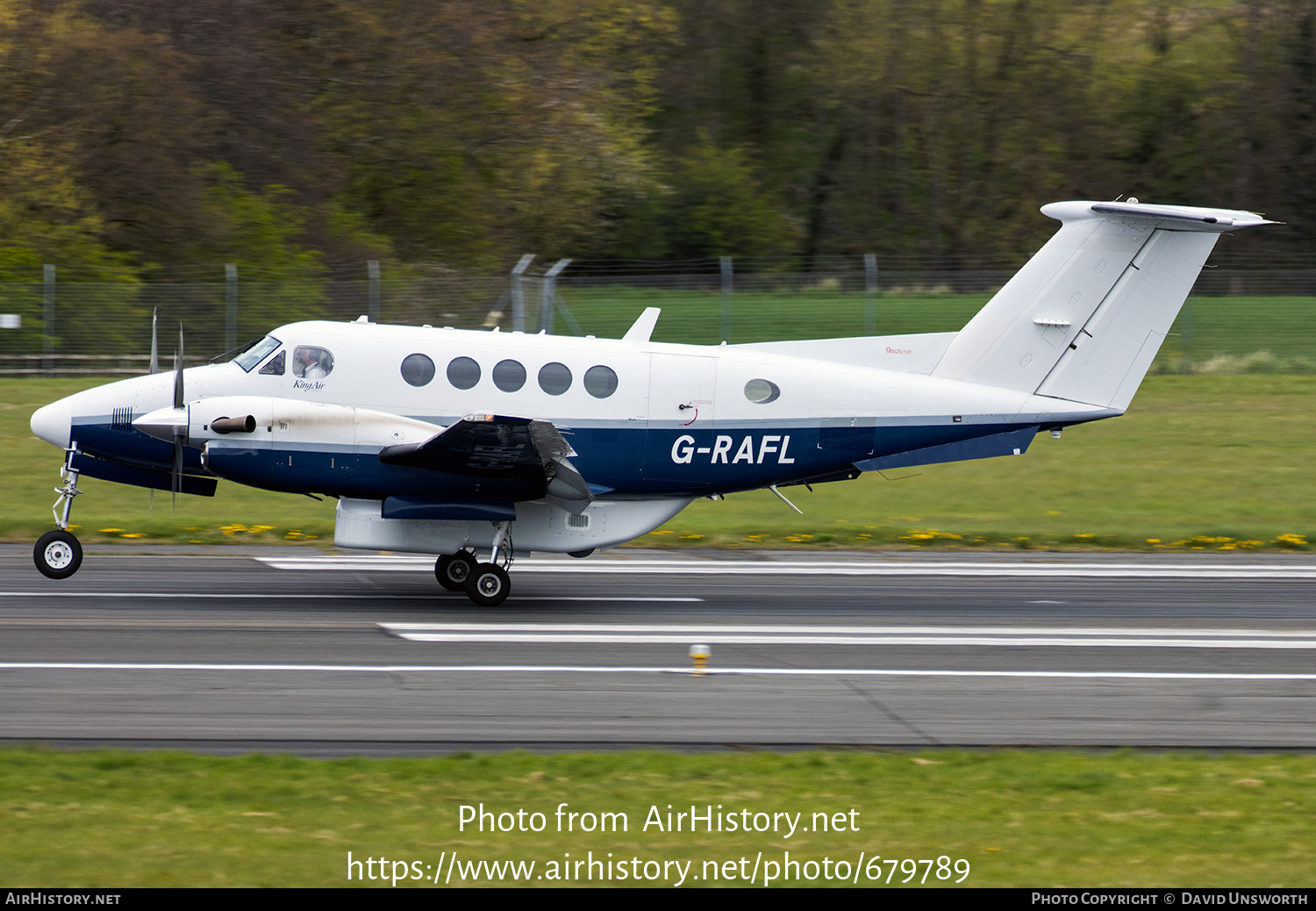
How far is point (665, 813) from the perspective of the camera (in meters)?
7.43

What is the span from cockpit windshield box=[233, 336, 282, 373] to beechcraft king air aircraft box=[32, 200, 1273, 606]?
0.07 feet

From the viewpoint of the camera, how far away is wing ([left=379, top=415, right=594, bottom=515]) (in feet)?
41.6

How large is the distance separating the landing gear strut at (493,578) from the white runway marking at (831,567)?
2361 mm

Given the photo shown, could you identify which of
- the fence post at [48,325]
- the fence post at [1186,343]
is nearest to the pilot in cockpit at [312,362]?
the fence post at [48,325]

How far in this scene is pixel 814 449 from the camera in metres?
14.4

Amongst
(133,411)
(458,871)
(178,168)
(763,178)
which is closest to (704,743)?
(458,871)

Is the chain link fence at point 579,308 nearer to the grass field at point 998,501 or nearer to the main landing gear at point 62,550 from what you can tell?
the grass field at point 998,501

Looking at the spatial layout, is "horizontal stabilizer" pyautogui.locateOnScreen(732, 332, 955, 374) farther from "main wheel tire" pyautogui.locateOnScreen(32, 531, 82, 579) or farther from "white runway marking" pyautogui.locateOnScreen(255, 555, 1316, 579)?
"main wheel tire" pyautogui.locateOnScreen(32, 531, 82, 579)

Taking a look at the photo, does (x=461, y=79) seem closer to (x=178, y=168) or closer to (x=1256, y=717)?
(x=178, y=168)

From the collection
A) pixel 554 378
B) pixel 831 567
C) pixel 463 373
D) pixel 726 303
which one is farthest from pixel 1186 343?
pixel 463 373

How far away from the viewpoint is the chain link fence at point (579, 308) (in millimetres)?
28391

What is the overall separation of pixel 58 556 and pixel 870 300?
65.4ft

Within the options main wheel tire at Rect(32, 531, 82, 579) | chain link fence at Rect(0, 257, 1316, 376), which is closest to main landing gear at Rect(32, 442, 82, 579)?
main wheel tire at Rect(32, 531, 82, 579)

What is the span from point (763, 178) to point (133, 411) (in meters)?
37.6
